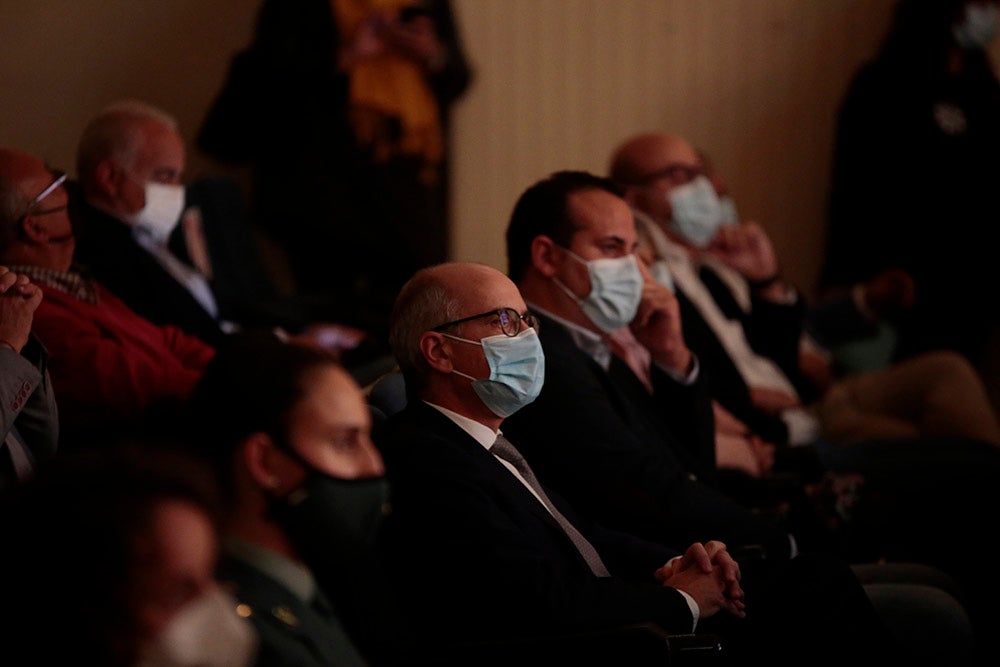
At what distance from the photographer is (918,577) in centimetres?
271

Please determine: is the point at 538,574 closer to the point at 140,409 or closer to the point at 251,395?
the point at 251,395

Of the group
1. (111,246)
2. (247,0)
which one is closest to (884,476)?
(111,246)

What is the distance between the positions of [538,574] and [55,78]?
3.35 m

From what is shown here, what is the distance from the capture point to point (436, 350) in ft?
7.25

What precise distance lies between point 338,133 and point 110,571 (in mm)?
3620

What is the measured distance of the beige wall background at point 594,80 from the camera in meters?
4.86

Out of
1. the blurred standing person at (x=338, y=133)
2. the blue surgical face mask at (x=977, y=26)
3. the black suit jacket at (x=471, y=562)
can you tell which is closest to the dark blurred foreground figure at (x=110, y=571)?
the black suit jacket at (x=471, y=562)

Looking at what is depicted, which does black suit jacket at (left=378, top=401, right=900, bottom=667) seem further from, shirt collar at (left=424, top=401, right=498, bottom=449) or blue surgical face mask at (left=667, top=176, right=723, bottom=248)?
blue surgical face mask at (left=667, top=176, right=723, bottom=248)

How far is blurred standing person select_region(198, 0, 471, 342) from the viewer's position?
460 centimetres

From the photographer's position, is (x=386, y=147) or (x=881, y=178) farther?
(x=881, y=178)

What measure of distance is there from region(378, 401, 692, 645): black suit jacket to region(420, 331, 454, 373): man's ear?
0.14 metres

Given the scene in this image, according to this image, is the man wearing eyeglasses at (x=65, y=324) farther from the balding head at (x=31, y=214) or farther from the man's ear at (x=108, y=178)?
the man's ear at (x=108, y=178)

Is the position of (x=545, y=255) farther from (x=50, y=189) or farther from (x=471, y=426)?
(x=50, y=189)

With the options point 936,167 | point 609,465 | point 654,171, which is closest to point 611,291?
point 609,465
